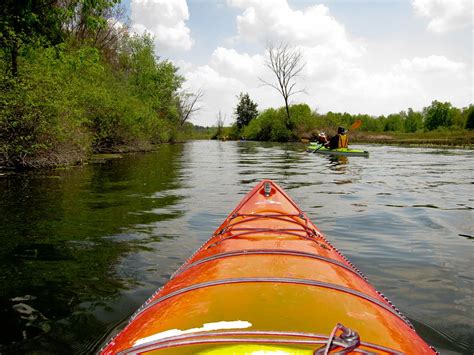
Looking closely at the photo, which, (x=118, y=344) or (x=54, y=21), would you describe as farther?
(x=54, y=21)

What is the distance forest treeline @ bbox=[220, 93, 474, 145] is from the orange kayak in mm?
35758

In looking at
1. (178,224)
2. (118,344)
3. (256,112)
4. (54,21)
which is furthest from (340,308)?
(256,112)

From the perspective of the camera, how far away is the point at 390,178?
31.8 feet

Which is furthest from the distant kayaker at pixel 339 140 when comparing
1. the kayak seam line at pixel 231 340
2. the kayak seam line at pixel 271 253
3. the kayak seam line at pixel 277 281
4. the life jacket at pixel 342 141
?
the kayak seam line at pixel 231 340

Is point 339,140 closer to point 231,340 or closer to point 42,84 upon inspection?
point 42,84

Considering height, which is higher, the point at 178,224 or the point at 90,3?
the point at 90,3

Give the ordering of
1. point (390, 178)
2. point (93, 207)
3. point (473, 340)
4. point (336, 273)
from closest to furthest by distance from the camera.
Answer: point (336, 273) → point (473, 340) → point (93, 207) → point (390, 178)

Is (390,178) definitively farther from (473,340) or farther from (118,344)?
(118,344)

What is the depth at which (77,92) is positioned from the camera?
14.5m

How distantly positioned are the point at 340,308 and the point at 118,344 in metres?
0.87

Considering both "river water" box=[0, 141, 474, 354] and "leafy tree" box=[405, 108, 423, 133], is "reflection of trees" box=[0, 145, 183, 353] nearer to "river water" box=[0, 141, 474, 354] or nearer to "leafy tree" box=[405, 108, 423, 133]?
"river water" box=[0, 141, 474, 354]

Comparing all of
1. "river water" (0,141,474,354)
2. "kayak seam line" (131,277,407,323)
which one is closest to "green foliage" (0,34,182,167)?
"river water" (0,141,474,354)

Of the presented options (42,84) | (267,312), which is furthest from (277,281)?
(42,84)

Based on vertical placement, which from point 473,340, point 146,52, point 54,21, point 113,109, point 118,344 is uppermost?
point 146,52
